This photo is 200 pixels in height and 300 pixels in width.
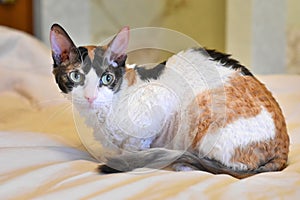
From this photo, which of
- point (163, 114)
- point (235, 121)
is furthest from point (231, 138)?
point (163, 114)

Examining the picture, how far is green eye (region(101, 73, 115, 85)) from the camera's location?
93cm

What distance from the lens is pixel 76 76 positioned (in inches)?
36.5

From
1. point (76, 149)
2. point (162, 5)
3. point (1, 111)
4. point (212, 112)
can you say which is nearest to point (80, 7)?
point (162, 5)

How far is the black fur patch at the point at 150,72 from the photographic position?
99 centimetres

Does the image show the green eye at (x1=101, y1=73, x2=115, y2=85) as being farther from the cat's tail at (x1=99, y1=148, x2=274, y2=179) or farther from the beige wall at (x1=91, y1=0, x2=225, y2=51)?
the beige wall at (x1=91, y1=0, x2=225, y2=51)

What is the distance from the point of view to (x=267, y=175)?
2.97 ft

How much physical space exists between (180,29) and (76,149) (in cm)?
162

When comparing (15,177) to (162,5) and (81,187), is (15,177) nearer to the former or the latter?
(81,187)

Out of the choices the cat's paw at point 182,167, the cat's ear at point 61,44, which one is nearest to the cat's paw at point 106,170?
the cat's paw at point 182,167

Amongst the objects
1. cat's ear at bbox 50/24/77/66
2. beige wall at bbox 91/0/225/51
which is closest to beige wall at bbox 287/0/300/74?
beige wall at bbox 91/0/225/51

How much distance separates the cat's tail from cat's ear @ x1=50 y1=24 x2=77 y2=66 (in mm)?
212

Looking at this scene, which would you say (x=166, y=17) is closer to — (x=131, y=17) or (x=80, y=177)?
(x=131, y=17)

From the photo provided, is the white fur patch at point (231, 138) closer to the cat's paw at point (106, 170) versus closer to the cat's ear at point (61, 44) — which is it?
the cat's paw at point (106, 170)

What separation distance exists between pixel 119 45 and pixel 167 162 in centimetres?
24
